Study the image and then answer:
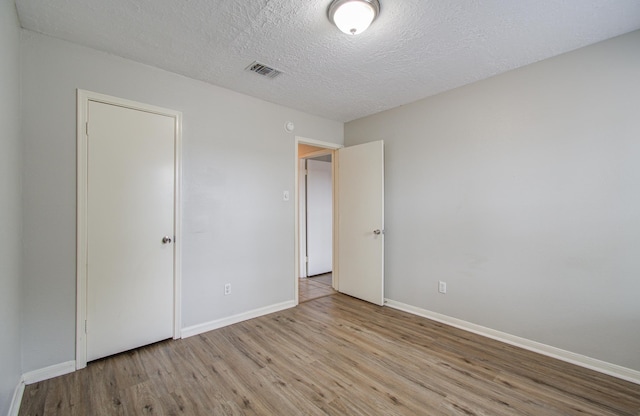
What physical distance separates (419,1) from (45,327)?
3343 millimetres

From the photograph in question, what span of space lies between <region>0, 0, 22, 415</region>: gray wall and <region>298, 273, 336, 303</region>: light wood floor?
257cm

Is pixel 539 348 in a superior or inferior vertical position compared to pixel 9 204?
inferior

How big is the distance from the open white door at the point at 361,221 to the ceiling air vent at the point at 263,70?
1.53 meters

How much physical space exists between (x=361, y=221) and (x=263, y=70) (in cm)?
215

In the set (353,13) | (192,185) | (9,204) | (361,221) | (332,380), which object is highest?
(353,13)

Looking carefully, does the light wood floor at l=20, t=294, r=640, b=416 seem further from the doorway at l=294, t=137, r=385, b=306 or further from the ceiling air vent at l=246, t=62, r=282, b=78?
the ceiling air vent at l=246, t=62, r=282, b=78

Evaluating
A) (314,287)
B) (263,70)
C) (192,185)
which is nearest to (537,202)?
(263,70)

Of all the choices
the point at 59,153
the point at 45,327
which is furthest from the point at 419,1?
the point at 45,327

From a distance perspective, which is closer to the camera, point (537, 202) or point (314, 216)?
point (537, 202)

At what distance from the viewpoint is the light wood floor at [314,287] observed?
3838 mm

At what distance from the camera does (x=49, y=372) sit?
1976 millimetres

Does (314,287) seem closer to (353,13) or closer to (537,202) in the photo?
(537,202)

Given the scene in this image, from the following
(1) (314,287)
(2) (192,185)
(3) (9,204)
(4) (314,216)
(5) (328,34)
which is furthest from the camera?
(4) (314,216)

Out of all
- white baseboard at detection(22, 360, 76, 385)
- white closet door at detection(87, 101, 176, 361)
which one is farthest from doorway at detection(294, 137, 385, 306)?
white baseboard at detection(22, 360, 76, 385)
